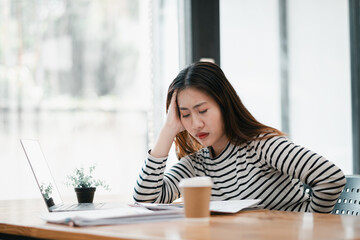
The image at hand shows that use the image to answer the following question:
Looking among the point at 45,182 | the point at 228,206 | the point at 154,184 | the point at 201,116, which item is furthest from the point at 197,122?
the point at 45,182

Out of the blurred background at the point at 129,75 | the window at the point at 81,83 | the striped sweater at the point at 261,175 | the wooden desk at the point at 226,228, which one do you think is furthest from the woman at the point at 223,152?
the blurred background at the point at 129,75

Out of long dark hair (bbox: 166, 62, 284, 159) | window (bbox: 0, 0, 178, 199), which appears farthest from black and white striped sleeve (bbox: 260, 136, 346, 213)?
window (bbox: 0, 0, 178, 199)

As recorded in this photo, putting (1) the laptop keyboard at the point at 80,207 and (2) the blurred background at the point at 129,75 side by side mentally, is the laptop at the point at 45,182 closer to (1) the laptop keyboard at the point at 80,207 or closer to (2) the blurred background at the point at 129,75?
(1) the laptop keyboard at the point at 80,207

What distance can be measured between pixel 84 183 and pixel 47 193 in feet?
0.53

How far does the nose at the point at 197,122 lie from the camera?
1.69 meters

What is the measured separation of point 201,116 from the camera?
66.9 inches

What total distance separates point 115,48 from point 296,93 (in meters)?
1.27

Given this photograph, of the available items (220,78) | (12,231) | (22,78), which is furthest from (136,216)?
(22,78)

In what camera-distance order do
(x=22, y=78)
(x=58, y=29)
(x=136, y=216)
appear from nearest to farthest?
(x=136, y=216) < (x=22, y=78) < (x=58, y=29)

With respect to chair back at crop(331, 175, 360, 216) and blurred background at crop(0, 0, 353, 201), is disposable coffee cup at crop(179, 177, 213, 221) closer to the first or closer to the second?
chair back at crop(331, 175, 360, 216)

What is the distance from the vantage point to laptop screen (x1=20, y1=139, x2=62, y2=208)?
1.49 metres

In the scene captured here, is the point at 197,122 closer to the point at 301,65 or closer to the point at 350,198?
the point at 350,198

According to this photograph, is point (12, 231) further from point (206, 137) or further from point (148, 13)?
point (148, 13)

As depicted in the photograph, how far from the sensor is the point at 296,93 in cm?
383
